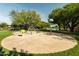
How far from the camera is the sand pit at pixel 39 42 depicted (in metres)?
2.58

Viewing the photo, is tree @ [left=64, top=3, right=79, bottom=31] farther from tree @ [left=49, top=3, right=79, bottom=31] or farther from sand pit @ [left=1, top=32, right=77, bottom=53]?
sand pit @ [left=1, top=32, right=77, bottom=53]

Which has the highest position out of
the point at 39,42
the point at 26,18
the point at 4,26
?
the point at 26,18

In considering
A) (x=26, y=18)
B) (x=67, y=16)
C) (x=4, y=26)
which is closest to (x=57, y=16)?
(x=67, y=16)

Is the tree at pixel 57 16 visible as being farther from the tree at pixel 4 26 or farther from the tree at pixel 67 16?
the tree at pixel 4 26

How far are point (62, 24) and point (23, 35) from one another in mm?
543

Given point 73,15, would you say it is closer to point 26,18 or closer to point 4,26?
point 26,18

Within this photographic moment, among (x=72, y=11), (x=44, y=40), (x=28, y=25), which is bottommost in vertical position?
(x=44, y=40)

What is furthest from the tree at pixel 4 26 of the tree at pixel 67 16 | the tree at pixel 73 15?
the tree at pixel 73 15

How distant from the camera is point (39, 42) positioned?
2.63 meters

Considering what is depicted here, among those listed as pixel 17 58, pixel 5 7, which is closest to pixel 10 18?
pixel 5 7

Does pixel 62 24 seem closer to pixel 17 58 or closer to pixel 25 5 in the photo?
pixel 25 5

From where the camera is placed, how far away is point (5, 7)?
2588 mm

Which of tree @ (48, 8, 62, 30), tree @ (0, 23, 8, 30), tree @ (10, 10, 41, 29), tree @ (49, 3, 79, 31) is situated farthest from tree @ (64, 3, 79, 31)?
tree @ (0, 23, 8, 30)

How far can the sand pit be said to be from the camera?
258 centimetres
